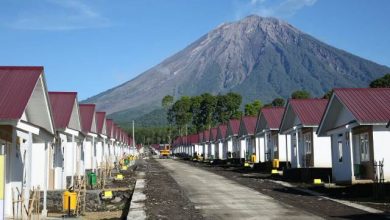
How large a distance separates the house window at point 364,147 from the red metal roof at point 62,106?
13824 mm

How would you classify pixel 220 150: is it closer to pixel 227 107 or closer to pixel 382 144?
pixel 227 107

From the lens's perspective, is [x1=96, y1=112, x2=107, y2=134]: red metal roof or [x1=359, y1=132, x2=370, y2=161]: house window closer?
[x1=359, y1=132, x2=370, y2=161]: house window

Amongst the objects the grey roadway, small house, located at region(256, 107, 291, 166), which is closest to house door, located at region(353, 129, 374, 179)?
the grey roadway

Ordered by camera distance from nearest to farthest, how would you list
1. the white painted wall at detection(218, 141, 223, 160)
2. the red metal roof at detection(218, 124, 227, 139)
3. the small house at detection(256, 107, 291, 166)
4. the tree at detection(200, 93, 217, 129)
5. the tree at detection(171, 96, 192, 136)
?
1. the small house at detection(256, 107, 291, 166)
2. the red metal roof at detection(218, 124, 227, 139)
3. the white painted wall at detection(218, 141, 223, 160)
4. the tree at detection(200, 93, 217, 129)
5. the tree at detection(171, 96, 192, 136)

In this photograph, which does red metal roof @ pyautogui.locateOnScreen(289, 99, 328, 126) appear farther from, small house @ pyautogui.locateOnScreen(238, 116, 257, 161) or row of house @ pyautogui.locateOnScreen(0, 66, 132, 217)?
row of house @ pyautogui.locateOnScreen(0, 66, 132, 217)

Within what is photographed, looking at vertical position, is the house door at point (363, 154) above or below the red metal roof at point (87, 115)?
below

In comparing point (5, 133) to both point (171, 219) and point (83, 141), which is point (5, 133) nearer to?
point (171, 219)

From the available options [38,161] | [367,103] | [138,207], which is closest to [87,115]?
[38,161]

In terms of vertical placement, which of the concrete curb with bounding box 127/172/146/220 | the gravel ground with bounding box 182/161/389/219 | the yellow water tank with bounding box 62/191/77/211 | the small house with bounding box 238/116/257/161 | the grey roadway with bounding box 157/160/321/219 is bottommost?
the gravel ground with bounding box 182/161/389/219

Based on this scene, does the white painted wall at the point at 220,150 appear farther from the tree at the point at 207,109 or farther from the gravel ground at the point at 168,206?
the gravel ground at the point at 168,206

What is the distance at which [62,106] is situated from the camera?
26.3m

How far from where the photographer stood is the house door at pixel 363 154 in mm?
25467

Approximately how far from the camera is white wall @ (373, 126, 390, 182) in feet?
82.1

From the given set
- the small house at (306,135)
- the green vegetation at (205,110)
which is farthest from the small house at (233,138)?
the green vegetation at (205,110)
